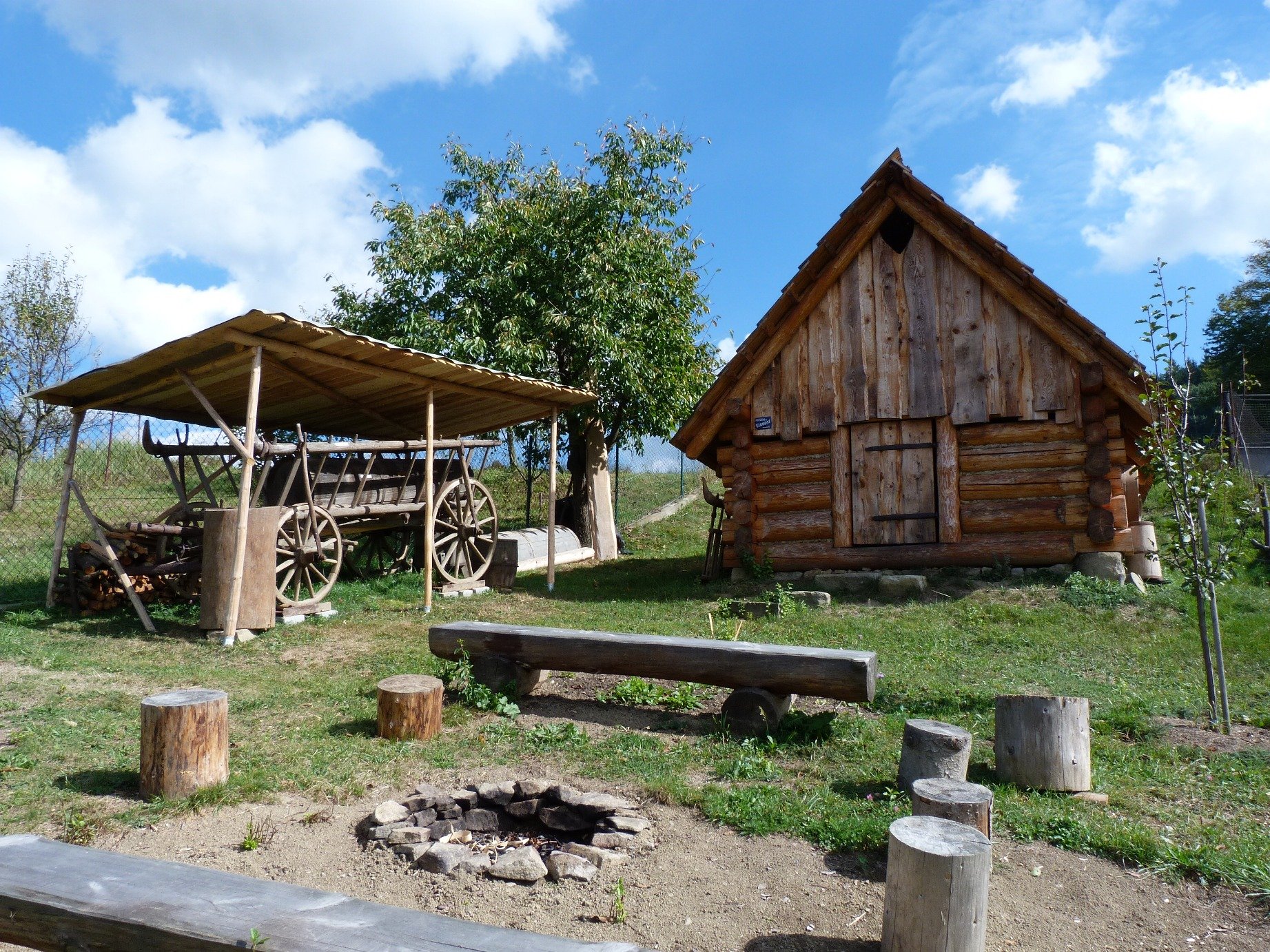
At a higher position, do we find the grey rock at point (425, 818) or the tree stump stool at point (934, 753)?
the tree stump stool at point (934, 753)

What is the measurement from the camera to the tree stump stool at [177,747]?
4.67 m

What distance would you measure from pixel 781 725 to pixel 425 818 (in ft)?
8.39

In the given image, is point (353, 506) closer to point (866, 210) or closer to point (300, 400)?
point (300, 400)

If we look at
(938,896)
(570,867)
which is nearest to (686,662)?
(570,867)

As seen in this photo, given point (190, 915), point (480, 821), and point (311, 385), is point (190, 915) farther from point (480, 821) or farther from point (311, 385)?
point (311, 385)

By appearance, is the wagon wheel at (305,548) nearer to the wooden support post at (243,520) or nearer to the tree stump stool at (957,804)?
the wooden support post at (243,520)

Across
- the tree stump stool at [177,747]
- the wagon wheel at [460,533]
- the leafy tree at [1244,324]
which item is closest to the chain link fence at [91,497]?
the wagon wheel at [460,533]

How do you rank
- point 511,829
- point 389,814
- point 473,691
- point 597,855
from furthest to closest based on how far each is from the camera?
point 473,691 < point 511,829 < point 389,814 < point 597,855

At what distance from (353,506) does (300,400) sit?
1.61 metres

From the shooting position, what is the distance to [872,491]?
476 inches

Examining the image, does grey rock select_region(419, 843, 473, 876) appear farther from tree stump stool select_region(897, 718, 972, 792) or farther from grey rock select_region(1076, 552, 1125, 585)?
grey rock select_region(1076, 552, 1125, 585)

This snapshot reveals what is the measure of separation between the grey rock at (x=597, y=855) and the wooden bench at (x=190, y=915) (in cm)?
187

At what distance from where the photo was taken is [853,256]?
40.1 ft

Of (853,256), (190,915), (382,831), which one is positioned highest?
(853,256)
